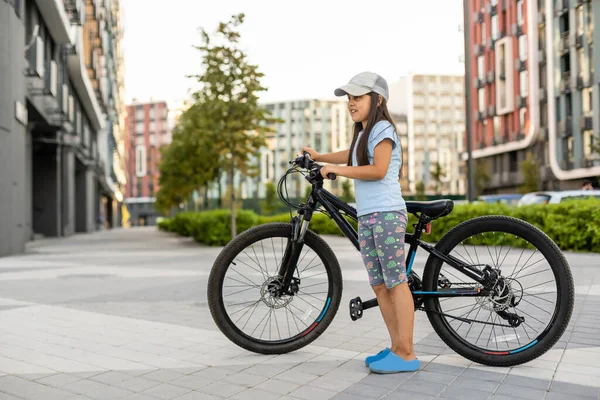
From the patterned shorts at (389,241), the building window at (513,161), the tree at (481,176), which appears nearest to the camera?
the patterned shorts at (389,241)

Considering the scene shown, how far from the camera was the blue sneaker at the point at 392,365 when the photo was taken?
3660mm

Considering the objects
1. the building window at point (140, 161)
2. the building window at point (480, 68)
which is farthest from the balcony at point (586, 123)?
the building window at point (140, 161)

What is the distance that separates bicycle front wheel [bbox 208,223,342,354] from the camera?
405cm

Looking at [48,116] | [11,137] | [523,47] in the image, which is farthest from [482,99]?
[11,137]

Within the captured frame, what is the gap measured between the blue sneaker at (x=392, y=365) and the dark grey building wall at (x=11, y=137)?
526 inches

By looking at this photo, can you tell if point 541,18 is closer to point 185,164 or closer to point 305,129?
point 185,164

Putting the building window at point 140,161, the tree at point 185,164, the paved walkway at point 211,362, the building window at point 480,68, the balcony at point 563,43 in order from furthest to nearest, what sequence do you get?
the building window at point 140,161, the building window at point 480,68, the balcony at point 563,43, the tree at point 185,164, the paved walkway at point 211,362

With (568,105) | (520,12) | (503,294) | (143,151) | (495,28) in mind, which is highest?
(520,12)

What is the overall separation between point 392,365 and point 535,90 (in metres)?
51.6

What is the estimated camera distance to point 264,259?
4066 millimetres

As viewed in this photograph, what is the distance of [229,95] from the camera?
14.4 m

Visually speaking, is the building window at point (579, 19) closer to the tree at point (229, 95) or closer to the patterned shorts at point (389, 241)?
the tree at point (229, 95)

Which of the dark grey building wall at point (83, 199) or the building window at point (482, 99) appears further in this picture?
the building window at point (482, 99)

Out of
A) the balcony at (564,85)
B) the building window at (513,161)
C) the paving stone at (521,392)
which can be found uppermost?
the balcony at (564,85)
